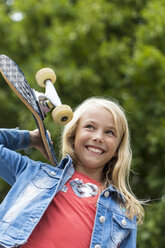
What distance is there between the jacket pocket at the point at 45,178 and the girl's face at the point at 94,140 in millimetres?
231

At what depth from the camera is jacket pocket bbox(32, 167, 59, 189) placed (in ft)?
6.47

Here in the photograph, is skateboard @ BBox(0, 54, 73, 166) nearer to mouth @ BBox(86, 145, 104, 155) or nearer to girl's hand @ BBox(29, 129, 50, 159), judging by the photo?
girl's hand @ BBox(29, 129, 50, 159)

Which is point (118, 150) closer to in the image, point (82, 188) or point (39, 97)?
point (82, 188)

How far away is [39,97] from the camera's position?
2.07 metres

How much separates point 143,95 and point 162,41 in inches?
27.1

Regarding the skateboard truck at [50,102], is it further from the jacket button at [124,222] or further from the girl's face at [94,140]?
the jacket button at [124,222]

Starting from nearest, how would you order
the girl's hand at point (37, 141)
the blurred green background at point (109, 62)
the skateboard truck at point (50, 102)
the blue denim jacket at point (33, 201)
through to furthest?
the blue denim jacket at point (33, 201) < the skateboard truck at point (50, 102) < the girl's hand at point (37, 141) < the blurred green background at point (109, 62)

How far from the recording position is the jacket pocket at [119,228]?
6.53ft

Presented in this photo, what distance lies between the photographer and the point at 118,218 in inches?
80.1

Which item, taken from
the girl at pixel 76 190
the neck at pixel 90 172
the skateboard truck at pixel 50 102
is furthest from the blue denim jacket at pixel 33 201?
the skateboard truck at pixel 50 102

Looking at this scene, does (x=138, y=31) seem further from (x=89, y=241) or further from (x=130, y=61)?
(x=89, y=241)

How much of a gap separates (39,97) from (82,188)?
522 mm

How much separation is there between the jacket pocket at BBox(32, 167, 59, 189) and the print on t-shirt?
11 cm

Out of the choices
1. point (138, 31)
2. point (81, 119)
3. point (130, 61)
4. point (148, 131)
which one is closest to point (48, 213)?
point (81, 119)
